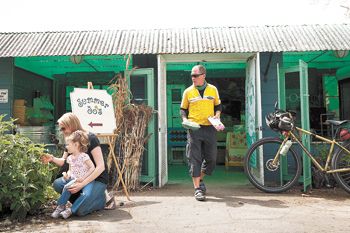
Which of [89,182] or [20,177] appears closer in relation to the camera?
[20,177]

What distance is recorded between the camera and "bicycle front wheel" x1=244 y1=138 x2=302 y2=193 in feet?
18.1

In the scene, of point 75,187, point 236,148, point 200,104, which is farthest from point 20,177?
point 236,148

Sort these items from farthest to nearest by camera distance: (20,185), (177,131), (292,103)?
1. (177,131)
2. (292,103)
3. (20,185)

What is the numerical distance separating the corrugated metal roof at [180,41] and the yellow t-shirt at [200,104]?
1.36 metres

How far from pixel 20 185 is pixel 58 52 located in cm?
333

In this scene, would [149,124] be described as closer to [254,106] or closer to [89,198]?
[254,106]

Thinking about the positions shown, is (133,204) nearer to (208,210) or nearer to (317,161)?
(208,210)

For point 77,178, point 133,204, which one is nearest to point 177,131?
point 133,204

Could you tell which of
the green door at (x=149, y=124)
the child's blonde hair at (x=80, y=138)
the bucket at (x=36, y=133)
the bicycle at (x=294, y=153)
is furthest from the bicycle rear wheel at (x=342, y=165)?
the bucket at (x=36, y=133)

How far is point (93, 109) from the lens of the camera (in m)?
5.07

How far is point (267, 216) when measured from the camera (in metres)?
4.03

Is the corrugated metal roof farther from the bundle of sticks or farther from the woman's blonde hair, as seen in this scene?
the woman's blonde hair

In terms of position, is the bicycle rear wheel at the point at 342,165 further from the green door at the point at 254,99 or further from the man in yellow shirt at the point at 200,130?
the man in yellow shirt at the point at 200,130

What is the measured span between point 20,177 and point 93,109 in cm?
151
